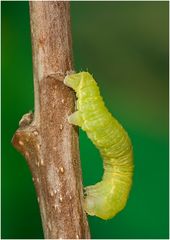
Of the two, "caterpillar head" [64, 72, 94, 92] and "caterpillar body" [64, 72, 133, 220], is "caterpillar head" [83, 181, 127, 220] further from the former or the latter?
"caterpillar head" [64, 72, 94, 92]

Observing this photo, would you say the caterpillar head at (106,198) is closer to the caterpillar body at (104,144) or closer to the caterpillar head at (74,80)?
the caterpillar body at (104,144)

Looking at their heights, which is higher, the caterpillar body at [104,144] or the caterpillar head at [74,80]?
the caterpillar head at [74,80]

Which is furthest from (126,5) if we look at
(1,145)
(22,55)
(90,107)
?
(90,107)

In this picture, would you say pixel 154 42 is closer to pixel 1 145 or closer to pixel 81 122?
pixel 1 145

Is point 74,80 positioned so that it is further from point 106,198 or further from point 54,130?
point 106,198

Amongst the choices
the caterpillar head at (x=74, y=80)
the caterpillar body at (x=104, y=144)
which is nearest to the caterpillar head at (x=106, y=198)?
the caterpillar body at (x=104, y=144)

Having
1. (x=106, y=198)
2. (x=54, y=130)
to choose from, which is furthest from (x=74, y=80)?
(x=106, y=198)
